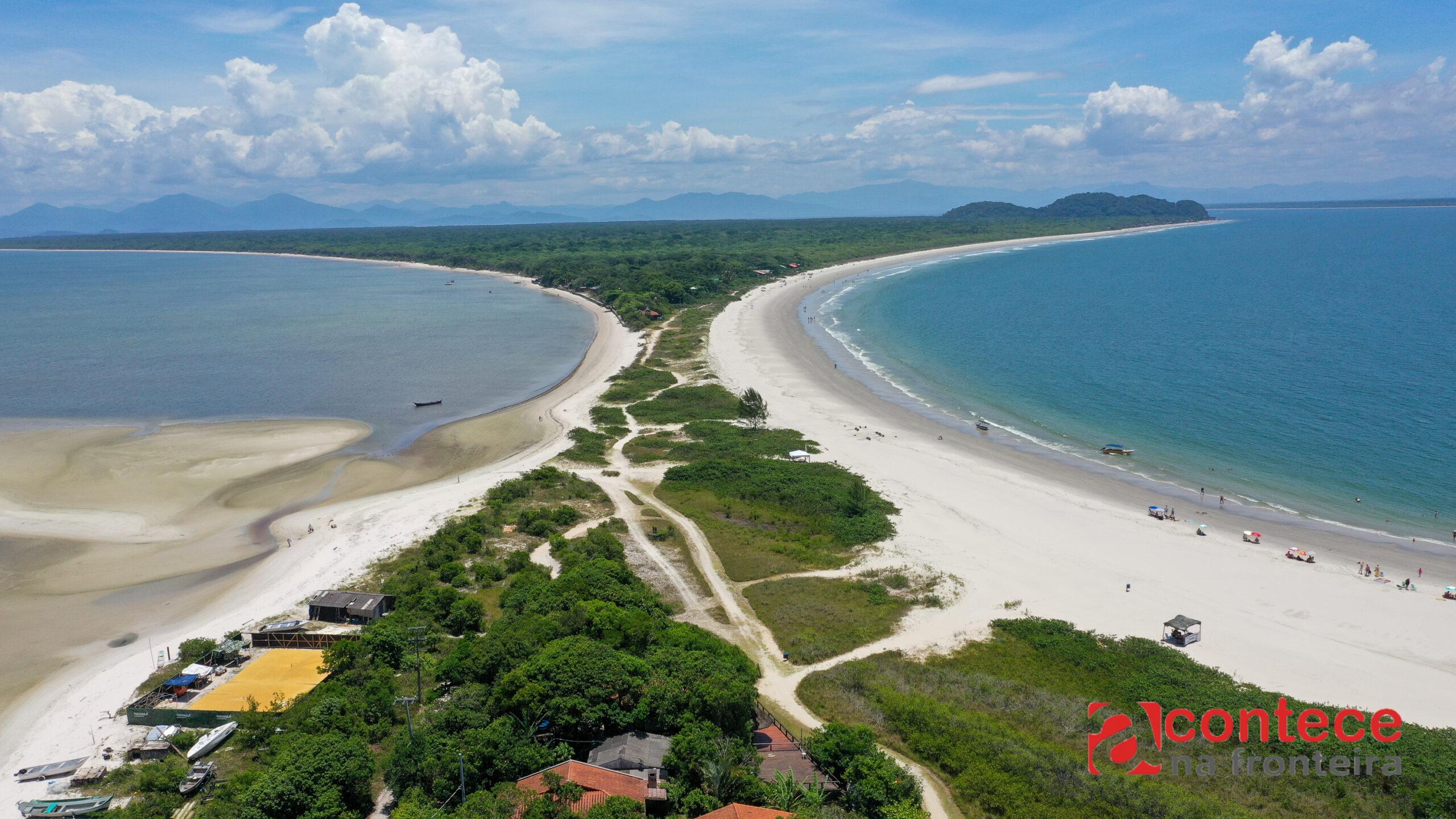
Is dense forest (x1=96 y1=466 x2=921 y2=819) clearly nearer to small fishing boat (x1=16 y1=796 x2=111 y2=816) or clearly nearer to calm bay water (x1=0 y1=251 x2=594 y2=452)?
small fishing boat (x1=16 y1=796 x2=111 y2=816)

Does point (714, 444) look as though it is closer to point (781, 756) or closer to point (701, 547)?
point (701, 547)

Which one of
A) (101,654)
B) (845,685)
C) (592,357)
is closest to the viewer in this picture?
(845,685)

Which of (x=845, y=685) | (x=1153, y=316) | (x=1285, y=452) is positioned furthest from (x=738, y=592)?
(x=1153, y=316)

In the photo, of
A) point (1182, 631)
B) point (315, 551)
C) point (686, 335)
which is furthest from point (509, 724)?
point (686, 335)

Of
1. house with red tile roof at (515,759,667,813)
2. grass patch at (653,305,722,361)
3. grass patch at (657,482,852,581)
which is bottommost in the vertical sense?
grass patch at (657,482,852,581)

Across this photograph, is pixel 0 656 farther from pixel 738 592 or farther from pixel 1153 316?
pixel 1153 316

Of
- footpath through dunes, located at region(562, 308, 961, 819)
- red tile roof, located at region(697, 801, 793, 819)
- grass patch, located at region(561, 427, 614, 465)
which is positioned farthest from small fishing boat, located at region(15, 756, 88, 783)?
grass patch, located at region(561, 427, 614, 465)
